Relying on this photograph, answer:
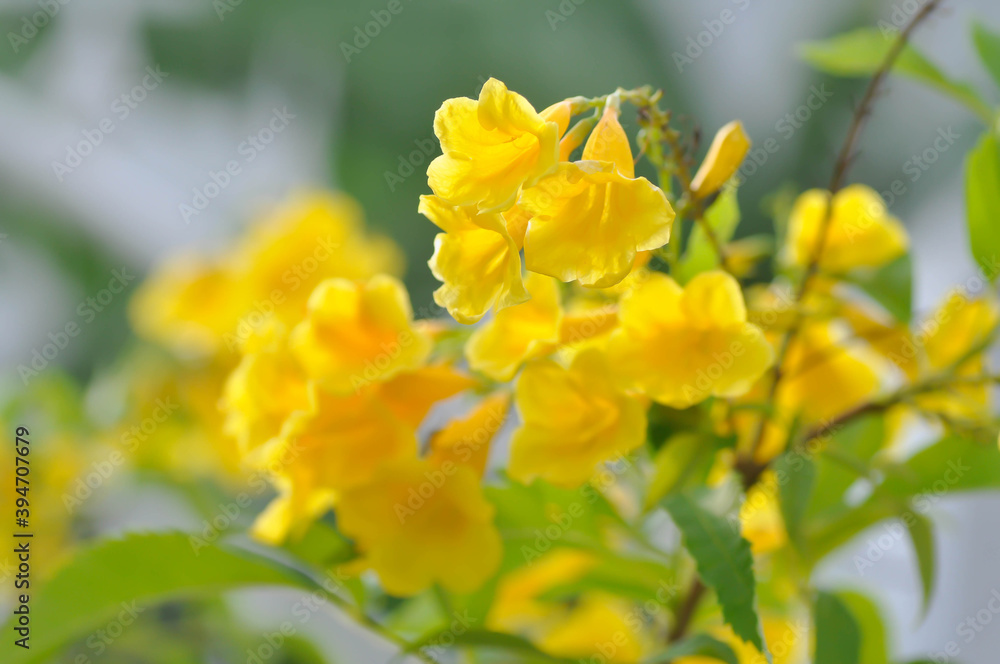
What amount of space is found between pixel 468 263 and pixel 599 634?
328 millimetres

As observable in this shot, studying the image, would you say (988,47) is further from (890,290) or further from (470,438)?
(470,438)

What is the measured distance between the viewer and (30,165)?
1534mm

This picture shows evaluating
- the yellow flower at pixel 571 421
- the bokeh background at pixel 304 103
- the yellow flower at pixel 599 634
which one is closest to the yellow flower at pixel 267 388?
the yellow flower at pixel 571 421

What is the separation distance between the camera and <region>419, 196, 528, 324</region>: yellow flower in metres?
0.27

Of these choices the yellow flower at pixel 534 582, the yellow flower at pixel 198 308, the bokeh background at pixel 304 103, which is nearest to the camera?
the yellow flower at pixel 534 582

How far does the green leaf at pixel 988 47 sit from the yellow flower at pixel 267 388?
354 mm

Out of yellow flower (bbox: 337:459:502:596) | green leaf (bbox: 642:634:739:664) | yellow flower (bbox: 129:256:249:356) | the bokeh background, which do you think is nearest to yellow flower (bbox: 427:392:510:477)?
yellow flower (bbox: 337:459:502:596)

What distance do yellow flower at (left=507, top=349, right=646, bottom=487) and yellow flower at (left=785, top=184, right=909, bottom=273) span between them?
0.49ft

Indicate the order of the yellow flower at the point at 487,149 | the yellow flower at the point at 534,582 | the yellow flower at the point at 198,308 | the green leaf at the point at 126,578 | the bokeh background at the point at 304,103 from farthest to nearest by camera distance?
the bokeh background at the point at 304,103
the yellow flower at the point at 198,308
the yellow flower at the point at 534,582
the green leaf at the point at 126,578
the yellow flower at the point at 487,149

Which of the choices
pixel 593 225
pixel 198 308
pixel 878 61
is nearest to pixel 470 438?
pixel 593 225

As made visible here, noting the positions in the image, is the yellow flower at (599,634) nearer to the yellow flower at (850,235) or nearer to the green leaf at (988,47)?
the yellow flower at (850,235)

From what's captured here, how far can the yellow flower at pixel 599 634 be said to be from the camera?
496mm

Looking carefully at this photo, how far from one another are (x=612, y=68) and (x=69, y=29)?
1101mm

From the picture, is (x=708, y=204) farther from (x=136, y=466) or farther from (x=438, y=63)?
(x=438, y=63)
